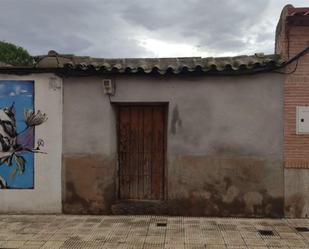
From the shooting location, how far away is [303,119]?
25.3ft

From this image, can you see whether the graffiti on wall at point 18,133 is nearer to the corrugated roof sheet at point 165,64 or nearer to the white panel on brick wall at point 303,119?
the corrugated roof sheet at point 165,64

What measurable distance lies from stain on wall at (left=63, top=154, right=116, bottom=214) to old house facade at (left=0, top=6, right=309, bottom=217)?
0.02 meters

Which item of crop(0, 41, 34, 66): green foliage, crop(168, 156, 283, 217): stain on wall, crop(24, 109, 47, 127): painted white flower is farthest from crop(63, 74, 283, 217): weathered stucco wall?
crop(0, 41, 34, 66): green foliage

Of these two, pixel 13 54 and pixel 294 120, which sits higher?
pixel 13 54

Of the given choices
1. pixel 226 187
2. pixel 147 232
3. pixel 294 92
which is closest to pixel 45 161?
pixel 147 232

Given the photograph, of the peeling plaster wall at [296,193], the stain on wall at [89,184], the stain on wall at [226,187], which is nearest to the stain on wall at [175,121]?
the stain on wall at [226,187]

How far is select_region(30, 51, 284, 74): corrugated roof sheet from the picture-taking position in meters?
7.69

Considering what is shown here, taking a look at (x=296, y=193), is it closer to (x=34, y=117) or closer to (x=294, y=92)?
(x=294, y=92)

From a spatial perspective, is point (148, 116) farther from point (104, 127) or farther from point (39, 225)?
point (39, 225)

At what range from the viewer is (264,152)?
25.7ft

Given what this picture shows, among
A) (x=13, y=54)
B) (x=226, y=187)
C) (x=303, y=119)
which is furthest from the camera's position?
(x=13, y=54)

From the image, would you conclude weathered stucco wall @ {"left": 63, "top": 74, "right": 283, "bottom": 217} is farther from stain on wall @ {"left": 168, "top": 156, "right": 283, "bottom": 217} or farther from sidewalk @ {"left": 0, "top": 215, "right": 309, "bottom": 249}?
sidewalk @ {"left": 0, "top": 215, "right": 309, "bottom": 249}

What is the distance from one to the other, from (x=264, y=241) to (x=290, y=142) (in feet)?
7.19

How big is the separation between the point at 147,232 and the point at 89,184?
6.00ft
